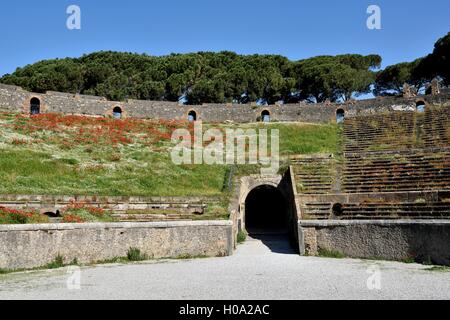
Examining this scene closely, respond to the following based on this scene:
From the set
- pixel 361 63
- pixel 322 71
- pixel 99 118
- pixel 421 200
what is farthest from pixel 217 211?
pixel 361 63

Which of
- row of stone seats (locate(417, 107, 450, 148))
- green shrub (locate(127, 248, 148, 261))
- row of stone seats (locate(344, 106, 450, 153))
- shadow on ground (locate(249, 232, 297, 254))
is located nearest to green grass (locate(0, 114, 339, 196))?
row of stone seats (locate(344, 106, 450, 153))

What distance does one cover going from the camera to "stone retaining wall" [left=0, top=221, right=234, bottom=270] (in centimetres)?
1290

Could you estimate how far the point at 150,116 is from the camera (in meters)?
40.5

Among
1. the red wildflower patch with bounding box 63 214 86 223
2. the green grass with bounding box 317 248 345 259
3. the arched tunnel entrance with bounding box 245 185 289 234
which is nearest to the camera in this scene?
the red wildflower patch with bounding box 63 214 86 223

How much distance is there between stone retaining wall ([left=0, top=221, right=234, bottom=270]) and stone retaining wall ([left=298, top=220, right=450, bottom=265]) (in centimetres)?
321

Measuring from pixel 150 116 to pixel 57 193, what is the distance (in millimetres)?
21888

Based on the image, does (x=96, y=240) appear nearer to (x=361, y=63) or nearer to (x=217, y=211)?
(x=217, y=211)

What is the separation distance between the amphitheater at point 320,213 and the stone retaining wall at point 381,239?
0.10 feet

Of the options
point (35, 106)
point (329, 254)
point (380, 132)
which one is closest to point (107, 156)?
point (35, 106)

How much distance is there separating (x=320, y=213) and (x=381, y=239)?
3.72 m

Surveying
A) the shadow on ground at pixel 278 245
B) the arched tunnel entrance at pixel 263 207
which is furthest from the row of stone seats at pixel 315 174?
the arched tunnel entrance at pixel 263 207

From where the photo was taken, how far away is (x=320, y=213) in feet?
58.8

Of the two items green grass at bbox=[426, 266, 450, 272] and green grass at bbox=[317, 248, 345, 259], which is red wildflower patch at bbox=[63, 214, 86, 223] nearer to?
green grass at bbox=[317, 248, 345, 259]

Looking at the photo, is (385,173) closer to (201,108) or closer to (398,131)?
(398,131)
